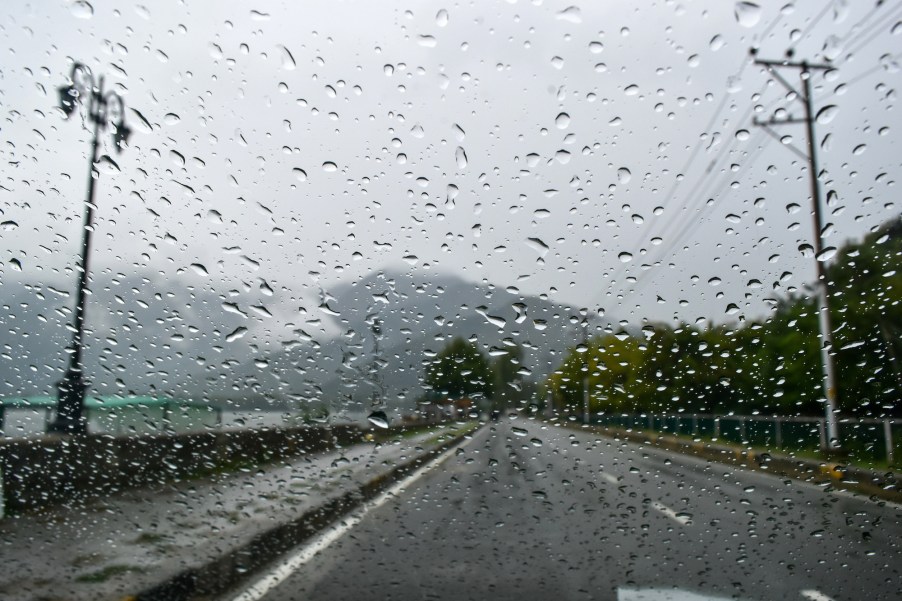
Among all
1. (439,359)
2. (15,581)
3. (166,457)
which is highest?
(439,359)

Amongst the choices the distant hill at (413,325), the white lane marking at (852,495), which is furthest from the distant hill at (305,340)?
the white lane marking at (852,495)

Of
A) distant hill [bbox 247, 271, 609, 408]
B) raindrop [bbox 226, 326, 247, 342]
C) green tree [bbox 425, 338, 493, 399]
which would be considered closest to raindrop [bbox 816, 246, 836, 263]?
distant hill [bbox 247, 271, 609, 408]

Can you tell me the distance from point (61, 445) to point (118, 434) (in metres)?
0.45

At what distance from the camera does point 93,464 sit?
698cm

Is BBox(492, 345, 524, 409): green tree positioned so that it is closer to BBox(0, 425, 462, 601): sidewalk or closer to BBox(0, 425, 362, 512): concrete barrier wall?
BBox(0, 425, 462, 601): sidewalk

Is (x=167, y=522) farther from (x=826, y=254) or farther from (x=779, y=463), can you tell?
(x=826, y=254)

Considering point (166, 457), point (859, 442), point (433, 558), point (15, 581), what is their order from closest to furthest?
point (15, 581)
point (859, 442)
point (433, 558)
point (166, 457)

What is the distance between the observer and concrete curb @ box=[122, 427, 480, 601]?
5.26m

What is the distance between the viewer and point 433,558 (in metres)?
6.03

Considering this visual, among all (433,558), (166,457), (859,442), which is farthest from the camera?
(166,457)

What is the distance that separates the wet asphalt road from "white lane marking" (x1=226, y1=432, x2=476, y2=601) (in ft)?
0.24

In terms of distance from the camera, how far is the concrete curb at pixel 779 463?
5.48 metres

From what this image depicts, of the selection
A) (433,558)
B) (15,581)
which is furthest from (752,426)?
(15,581)

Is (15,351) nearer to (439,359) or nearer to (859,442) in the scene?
(439,359)
